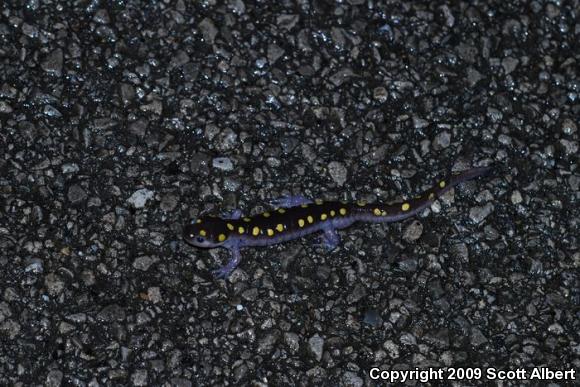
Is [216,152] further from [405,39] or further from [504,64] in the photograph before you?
[504,64]

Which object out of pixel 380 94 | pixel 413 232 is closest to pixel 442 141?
pixel 380 94

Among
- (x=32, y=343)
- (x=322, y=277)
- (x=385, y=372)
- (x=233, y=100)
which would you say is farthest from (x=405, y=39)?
(x=32, y=343)

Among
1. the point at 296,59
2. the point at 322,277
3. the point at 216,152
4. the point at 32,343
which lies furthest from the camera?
the point at 296,59

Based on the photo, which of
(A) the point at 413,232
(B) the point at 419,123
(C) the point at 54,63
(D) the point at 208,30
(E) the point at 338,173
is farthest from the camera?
(D) the point at 208,30

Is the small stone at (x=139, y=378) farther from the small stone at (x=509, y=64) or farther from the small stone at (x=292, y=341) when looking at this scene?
the small stone at (x=509, y=64)

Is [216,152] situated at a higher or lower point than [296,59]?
lower

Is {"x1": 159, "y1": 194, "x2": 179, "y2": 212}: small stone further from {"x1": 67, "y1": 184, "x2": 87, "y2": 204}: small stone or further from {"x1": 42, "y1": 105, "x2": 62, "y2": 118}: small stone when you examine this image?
{"x1": 42, "y1": 105, "x2": 62, "y2": 118}: small stone

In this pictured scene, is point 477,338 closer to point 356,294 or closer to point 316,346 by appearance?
point 356,294
